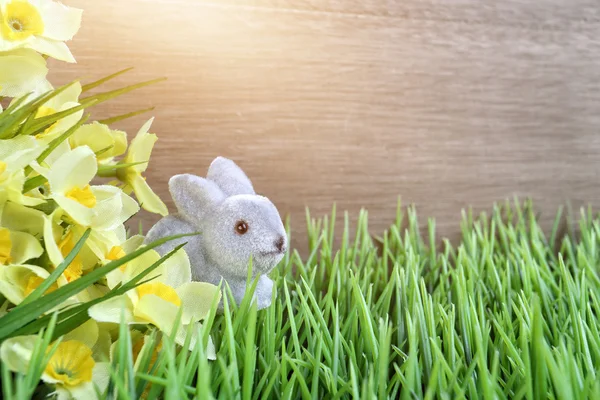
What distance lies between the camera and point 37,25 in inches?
17.6

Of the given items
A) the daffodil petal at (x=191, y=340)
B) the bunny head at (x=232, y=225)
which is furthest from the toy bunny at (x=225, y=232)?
the daffodil petal at (x=191, y=340)

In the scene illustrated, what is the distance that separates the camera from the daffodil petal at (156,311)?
39cm

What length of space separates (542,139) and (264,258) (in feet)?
2.14

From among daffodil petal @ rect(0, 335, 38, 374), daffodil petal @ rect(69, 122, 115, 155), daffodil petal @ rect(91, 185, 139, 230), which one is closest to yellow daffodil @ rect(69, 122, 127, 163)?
daffodil petal @ rect(69, 122, 115, 155)

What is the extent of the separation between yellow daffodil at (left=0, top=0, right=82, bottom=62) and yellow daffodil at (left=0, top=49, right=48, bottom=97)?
10 millimetres

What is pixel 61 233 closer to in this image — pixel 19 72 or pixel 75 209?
pixel 75 209

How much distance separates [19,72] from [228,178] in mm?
237

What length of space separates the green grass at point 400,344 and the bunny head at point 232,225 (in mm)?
46

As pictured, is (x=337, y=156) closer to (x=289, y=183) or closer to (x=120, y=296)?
(x=289, y=183)

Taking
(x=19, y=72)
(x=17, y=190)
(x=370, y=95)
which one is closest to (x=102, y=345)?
(x=17, y=190)

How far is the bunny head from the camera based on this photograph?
1.76ft

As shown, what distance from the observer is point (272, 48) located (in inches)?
31.2

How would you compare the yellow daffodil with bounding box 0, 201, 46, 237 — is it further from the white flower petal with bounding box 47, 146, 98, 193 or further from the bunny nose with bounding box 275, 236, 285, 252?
the bunny nose with bounding box 275, 236, 285, 252

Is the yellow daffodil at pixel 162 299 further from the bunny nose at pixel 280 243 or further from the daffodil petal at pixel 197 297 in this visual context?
A: the bunny nose at pixel 280 243
